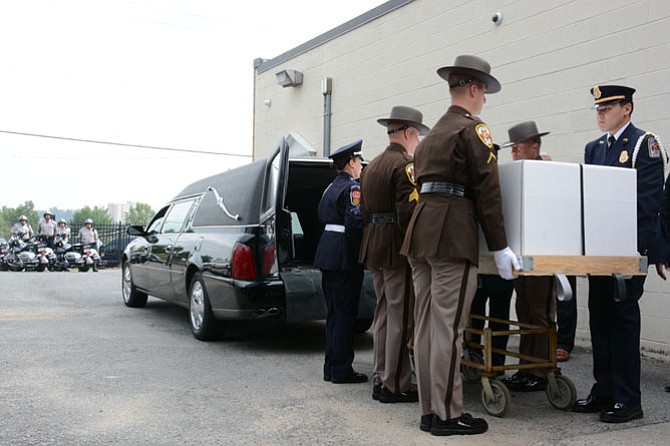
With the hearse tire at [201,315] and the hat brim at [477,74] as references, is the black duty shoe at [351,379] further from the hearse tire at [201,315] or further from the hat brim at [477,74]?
the hat brim at [477,74]

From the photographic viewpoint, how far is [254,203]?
6656 millimetres

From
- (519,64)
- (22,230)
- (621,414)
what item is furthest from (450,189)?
(22,230)

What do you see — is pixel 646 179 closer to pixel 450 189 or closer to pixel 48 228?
pixel 450 189

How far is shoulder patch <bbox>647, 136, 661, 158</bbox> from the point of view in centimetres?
453

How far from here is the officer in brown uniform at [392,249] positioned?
4.89 metres

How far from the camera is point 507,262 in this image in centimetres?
402

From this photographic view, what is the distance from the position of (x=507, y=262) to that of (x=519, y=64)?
16.7ft

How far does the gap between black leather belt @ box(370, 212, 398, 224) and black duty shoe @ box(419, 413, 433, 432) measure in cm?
145

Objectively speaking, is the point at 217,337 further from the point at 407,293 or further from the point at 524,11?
the point at 524,11

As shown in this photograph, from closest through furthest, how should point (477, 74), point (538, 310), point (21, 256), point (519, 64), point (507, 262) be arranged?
point (507, 262), point (477, 74), point (538, 310), point (519, 64), point (21, 256)

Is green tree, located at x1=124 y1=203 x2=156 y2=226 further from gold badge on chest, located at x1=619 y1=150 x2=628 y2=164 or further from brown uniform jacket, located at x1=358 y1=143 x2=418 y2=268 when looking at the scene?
gold badge on chest, located at x1=619 y1=150 x2=628 y2=164

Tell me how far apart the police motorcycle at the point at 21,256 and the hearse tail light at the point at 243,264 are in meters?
16.2

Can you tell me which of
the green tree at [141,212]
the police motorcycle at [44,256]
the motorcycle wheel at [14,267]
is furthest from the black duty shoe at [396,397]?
the green tree at [141,212]

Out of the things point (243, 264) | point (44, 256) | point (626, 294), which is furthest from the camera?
point (44, 256)
